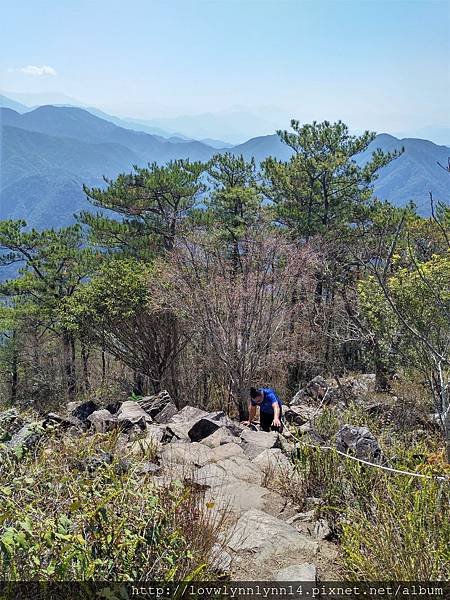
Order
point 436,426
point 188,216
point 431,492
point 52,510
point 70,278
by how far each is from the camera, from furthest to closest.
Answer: point 70,278 < point 188,216 < point 436,426 < point 431,492 < point 52,510

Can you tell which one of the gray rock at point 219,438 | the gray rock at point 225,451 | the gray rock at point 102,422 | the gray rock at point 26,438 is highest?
the gray rock at point 26,438

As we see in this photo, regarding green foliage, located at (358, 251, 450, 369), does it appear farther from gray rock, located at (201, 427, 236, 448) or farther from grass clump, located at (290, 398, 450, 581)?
grass clump, located at (290, 398, 450, 581)

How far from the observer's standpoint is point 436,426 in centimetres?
645

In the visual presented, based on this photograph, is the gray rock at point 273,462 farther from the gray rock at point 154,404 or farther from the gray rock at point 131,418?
the gray rock at point 154,404

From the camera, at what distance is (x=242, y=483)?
438 cm

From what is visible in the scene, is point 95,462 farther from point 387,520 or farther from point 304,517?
point 387,520

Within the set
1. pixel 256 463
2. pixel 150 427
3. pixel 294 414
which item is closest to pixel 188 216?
pixel 294 414

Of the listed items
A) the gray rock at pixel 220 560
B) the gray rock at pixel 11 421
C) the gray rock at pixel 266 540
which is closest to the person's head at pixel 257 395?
the gray rock at pixel 11 421

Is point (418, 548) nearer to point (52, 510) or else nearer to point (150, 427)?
point (52, 510)

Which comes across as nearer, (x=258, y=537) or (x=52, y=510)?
(x=52, y=510)

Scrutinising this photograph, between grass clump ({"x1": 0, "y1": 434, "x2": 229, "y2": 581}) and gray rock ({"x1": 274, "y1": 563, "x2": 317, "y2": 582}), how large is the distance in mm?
391

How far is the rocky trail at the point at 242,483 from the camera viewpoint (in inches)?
119

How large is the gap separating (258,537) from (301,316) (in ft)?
33.4

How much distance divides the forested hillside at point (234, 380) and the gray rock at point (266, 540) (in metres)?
0.01
